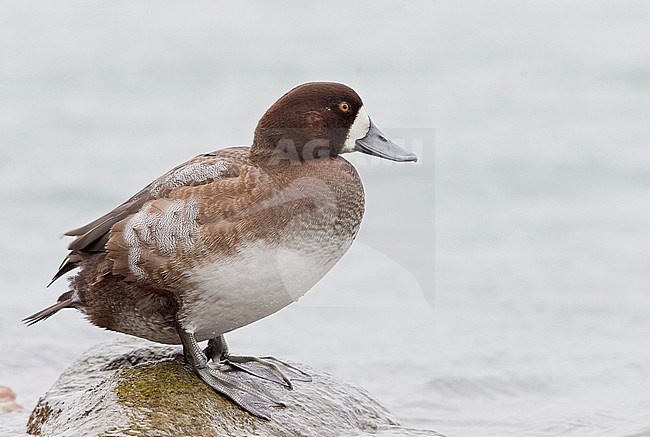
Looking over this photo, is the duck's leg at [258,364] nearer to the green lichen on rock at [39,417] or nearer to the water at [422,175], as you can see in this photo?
the green lichen on rock at [39,417]

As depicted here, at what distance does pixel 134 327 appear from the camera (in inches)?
168

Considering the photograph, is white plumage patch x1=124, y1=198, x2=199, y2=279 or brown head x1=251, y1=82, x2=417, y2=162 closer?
white plumage patch x1=124, y1=198, x2=199, y2=279

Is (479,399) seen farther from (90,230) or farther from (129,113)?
(129,113)

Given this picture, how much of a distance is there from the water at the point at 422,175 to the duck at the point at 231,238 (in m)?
1.48

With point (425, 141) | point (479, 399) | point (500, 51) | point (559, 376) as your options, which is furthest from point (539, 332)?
point (500, 51)

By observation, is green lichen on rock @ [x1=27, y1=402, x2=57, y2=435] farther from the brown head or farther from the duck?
the brown head

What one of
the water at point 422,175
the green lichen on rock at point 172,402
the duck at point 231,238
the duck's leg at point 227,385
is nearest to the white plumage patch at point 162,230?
the duck at point 231,238

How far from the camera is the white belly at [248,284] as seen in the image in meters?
4.02

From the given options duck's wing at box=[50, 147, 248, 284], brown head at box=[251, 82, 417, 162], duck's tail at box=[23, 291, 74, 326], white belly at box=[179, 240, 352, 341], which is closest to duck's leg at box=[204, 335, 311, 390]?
white belly at box=[179, 240, 352, 341]

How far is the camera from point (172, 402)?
407 centimetres

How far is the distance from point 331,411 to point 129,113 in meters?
7.52

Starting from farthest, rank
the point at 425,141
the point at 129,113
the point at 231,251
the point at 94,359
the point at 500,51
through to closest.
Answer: the point at 500,51, the point at 129,113, the point at 425,141, the point at 94,359, the point at 231,251

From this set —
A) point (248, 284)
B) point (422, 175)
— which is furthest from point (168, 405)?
point (422, 175)

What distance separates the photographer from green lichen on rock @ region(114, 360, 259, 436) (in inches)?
155
